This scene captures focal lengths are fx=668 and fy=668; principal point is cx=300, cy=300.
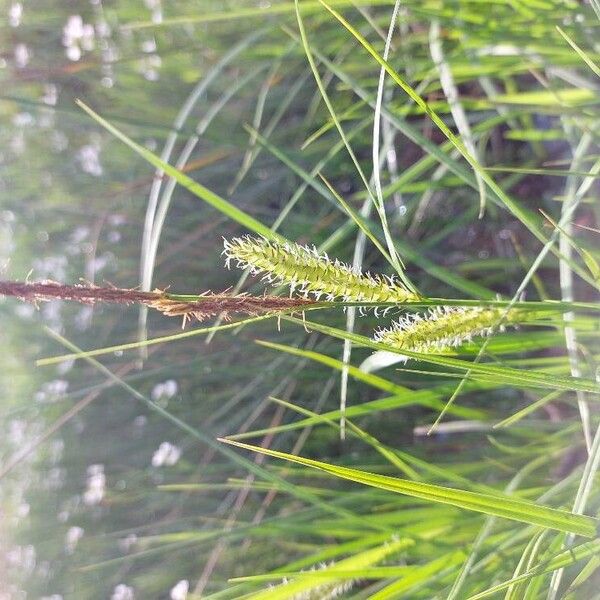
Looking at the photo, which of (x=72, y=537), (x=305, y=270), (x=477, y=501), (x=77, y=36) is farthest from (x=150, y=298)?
(x=72, y=537)

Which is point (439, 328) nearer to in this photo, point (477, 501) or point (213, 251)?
point (477, 501)

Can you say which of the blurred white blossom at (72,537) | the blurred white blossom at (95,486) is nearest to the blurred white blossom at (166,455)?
the blurred white blossom at (95,486)

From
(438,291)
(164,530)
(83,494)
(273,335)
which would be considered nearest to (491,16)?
(438,291)

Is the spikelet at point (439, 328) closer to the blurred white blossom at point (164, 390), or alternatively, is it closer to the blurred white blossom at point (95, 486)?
the blurred white blossom at point (164, 390)

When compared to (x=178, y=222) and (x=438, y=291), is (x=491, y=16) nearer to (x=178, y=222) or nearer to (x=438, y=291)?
(x=438, y=291)

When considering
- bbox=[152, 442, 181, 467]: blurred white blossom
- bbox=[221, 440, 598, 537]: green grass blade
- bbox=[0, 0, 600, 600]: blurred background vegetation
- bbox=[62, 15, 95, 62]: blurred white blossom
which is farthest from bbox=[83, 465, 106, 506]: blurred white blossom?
bbox=[221, 440, 598, 537]: green grass blade

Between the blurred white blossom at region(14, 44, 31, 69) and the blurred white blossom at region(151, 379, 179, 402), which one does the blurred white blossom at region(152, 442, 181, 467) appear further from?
the blurred white blossom at region(14, 44, 31, 69)

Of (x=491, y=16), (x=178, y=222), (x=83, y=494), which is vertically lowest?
(x=83, y=494)
